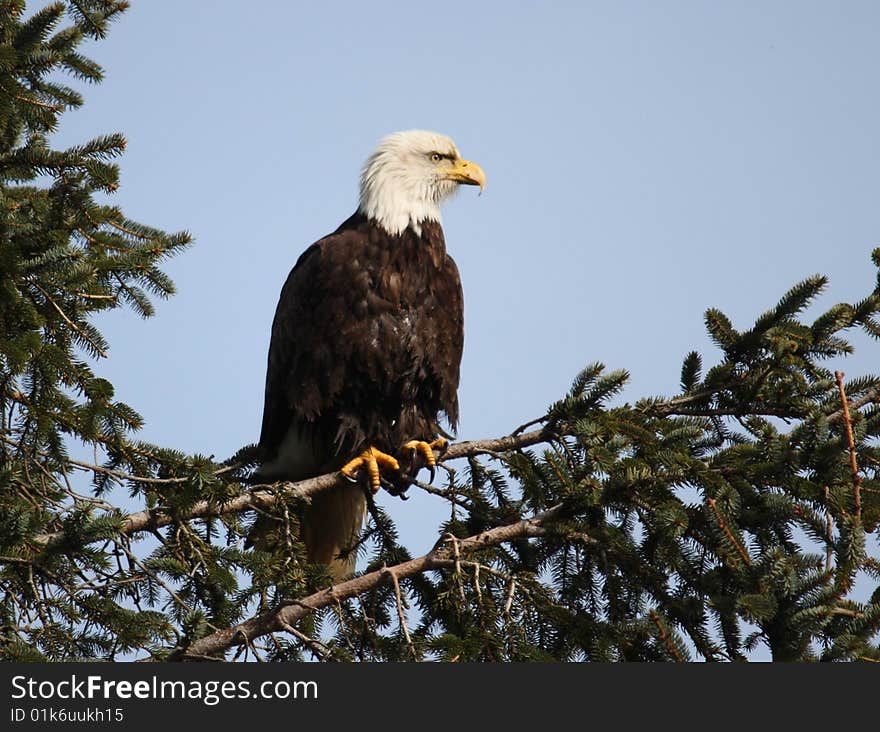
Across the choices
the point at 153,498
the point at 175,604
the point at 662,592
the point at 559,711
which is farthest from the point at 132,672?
the point at 662,592

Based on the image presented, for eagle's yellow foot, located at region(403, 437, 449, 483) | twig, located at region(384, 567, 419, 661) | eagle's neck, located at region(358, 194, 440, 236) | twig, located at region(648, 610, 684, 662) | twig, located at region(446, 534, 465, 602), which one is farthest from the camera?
eagle's neck, located at region(358, 194, 440, 236)

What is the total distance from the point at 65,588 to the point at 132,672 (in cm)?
40

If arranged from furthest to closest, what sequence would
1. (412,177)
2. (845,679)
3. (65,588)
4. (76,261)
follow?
(412,177)
(76,261)
(65,588)
(845,679)

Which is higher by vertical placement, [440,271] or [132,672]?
[440,271]

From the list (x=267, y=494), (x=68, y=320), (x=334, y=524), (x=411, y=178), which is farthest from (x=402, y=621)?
(x=411, y=178)

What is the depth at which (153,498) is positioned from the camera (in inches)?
154

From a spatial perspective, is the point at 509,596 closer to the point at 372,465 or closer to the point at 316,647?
the point at 316,647

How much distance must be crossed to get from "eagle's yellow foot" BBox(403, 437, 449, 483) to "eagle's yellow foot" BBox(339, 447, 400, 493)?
11 cm

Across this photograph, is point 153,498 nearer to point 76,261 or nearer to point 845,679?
point 76,261

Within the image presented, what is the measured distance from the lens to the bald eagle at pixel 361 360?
5430 mm

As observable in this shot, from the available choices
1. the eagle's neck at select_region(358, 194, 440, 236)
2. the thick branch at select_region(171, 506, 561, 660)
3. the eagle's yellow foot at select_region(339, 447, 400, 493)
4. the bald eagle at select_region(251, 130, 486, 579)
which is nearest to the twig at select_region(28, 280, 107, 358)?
the thick branch at select_region(171, 506, 561, 660)

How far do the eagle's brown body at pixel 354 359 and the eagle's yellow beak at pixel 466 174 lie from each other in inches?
17.3

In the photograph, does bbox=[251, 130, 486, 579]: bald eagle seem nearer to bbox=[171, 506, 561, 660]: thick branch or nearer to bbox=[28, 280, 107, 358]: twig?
bbox=[171, 506, 561, 660]: thick branch

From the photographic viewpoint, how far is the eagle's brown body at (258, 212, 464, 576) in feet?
17.8
